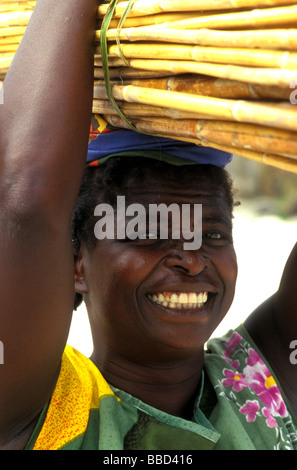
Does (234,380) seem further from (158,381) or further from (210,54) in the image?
(210,54)

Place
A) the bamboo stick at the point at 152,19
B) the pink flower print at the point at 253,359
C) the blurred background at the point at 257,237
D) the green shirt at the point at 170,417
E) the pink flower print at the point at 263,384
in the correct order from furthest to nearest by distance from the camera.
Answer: the blurred background at the point at 257,237 → the pink flower print at the point at 253,359 → the pink flower print at the point at 263,384 → the green shirt at the point at 170,417 → the bamboo stick at the point at 152,19

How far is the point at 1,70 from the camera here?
1512 millimetres

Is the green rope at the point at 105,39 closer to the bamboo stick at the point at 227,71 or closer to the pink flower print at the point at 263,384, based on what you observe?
the bamboo stick at the point at 227,71

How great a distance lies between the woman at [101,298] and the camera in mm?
1256

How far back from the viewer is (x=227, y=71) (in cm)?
107

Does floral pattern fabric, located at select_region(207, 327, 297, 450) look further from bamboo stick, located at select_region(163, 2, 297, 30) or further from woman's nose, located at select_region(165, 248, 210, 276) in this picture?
bamboo stick, located at select_region(163, 2, 297, 30)

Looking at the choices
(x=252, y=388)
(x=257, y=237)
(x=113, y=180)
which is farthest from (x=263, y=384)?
(x=257, y=237)

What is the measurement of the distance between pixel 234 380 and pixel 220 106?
97 cm

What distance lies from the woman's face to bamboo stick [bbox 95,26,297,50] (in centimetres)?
47

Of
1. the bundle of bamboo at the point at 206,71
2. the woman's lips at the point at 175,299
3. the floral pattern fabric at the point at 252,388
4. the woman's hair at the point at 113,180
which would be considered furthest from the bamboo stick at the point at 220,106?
the floral pattern fabric at the point at 252,388

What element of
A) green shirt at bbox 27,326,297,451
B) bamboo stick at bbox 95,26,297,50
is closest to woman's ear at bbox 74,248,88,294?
green shirt at bbox 27,326,297,451

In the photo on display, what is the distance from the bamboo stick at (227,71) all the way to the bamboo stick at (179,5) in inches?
3.5

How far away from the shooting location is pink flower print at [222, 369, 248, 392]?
5.96ft
